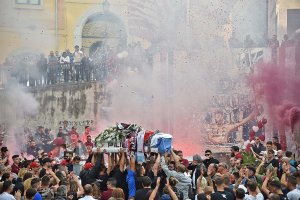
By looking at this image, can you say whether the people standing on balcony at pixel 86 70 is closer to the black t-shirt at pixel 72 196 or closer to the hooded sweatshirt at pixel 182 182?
the hooded sweatshirt at pixel 182 182

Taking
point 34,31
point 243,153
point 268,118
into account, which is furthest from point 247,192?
point 34,31

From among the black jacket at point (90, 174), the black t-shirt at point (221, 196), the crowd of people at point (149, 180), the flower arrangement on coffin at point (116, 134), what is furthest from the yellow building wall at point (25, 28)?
the black t-shirt at point (221, 196)

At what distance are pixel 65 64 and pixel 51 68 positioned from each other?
0.56 m

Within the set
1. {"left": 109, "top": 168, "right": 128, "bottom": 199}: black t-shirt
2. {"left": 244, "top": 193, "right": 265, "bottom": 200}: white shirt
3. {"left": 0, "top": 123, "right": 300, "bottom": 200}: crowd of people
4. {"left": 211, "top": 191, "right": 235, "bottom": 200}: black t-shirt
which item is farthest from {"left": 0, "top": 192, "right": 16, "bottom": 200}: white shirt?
{"left": 244, "top": 193, "right": 265, "bottom": 200}: white shirt

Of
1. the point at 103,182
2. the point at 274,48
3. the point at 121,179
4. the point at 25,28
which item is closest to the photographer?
the point at 121,179

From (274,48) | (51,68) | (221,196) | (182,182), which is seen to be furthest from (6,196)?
(51,68)

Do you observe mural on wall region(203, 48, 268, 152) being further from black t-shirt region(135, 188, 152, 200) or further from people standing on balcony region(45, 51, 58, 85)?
black t-shirt region(135, 188, 152, 200)

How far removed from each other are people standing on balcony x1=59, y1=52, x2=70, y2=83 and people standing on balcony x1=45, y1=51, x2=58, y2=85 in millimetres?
241

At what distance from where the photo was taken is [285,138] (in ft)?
72.4

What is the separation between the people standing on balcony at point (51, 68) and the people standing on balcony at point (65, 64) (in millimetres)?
241

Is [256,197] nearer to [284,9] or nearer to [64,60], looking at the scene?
[284,9]

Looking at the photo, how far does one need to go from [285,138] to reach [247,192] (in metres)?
11.9

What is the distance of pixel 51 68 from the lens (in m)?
26.1

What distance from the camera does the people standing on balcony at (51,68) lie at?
2591 centimetres
